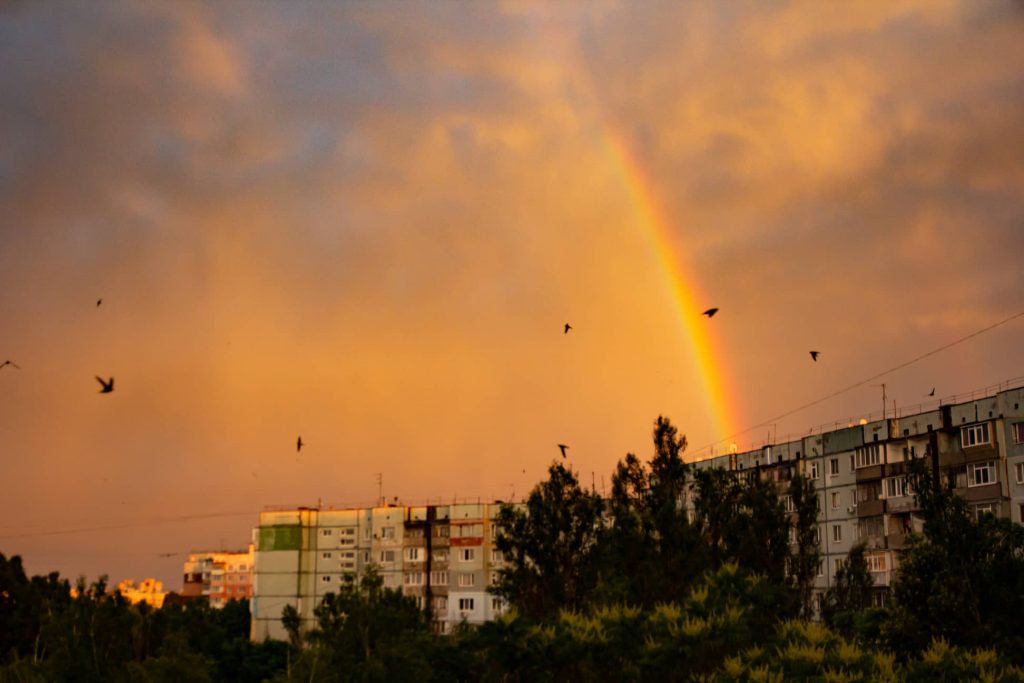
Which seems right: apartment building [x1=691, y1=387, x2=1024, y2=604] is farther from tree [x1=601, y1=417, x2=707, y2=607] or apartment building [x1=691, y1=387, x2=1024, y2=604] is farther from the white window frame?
tree [x1=601, y1=417, x2=707, y2=607]

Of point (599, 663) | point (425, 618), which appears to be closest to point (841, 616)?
point (425, 618)

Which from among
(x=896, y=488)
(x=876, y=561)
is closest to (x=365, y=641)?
(x=876, y=561)

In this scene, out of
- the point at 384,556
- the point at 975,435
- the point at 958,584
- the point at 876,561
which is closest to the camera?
the point at 958,584

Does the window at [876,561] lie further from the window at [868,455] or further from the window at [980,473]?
the window at [980,473]

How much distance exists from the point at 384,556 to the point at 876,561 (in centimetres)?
6504

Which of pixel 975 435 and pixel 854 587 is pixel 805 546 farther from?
pixel 975 435

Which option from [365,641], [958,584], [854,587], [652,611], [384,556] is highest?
[384,556]

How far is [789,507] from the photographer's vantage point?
9656 cm

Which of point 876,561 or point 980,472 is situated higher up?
point 980,472

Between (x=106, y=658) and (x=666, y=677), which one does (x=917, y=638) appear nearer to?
(x=666, y=677)

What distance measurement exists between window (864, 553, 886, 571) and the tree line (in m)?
10.5

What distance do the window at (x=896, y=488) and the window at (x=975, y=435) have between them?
5333mm

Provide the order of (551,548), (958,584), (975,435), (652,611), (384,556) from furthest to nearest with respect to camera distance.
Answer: (384,556)
(975,435)
(551,548)
(652,611)
(958,584)

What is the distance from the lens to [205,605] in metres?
90.4
